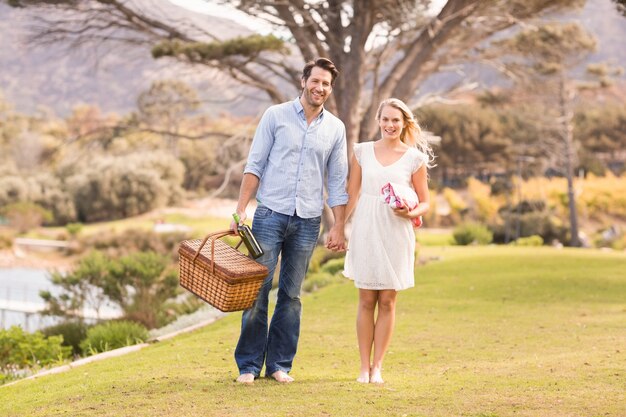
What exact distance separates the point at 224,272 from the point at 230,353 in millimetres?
2309

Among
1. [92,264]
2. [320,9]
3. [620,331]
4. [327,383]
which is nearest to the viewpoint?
[327,383]

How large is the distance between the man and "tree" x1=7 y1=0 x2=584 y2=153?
10233 millimetres

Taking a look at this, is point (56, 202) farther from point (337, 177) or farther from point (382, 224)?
point (382, 224)

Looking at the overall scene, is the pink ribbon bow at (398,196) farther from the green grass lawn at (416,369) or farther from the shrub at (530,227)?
the shrub at (530,227)

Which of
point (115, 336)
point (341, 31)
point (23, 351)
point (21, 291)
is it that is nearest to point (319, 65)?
point (115, 336)

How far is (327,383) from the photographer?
494cm

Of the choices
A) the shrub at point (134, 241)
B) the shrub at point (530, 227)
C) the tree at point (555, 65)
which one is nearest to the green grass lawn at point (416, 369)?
the tree at point (555, 65)

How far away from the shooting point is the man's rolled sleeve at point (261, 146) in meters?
4.80

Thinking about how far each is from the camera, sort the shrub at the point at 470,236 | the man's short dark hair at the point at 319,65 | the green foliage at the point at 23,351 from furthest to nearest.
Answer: the shrub at the point at 470,236
the green foliage at the point at 23,351
the man's short dark hair at the point at 319,65

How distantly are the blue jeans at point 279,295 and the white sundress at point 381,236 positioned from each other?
25 centimetres

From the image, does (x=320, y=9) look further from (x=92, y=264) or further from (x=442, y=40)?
(x=92, y=264)

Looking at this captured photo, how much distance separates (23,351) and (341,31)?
9.45 meters

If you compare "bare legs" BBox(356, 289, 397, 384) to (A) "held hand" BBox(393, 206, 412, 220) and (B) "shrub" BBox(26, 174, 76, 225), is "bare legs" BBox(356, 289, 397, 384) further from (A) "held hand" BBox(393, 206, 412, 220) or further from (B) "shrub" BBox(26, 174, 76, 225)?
(B) "shrub" BBox(26, 174, 76, 225)

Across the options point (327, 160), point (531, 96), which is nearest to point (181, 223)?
point (531, 96)
